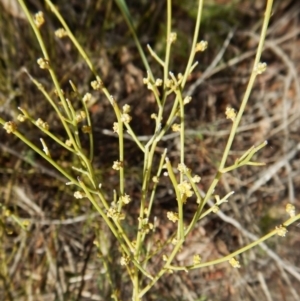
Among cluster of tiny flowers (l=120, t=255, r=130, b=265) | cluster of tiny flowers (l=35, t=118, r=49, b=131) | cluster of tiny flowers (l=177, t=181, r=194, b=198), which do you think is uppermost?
cluster of tiny flowers (l=35, t=118, r=49, b=131)

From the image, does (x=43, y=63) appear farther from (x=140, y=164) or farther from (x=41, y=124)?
(x=140, y=164)

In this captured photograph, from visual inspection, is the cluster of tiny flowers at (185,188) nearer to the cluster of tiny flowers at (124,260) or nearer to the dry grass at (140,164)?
the cluster of tiny flowers at (124,260)

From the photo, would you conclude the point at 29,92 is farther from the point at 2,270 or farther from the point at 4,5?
the point at 2,270

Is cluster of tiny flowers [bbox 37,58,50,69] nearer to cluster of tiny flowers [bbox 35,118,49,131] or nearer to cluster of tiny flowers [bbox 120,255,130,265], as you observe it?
cluster of tiny flowers [bbox 35,118,49,131]

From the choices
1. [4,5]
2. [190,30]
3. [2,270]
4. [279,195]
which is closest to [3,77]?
[4,5]

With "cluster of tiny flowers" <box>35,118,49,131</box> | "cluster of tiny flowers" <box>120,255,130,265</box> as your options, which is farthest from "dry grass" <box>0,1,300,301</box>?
"cluster of tiny flowers" <box>35,118,49,131</box>

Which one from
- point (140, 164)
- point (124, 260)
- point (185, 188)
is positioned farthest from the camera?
point (140, 164)

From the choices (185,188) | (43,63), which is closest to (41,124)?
(43,63)

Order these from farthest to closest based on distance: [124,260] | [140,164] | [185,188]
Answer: [140,164]
[124,260]
[185,188]

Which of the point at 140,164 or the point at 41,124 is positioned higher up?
the point at 140,164
